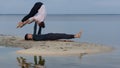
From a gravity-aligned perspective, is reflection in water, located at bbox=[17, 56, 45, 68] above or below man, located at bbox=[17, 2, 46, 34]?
below

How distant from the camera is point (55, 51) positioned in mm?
18719

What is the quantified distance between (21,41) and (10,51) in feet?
6.73

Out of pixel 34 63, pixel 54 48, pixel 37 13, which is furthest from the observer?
pixel 37 13

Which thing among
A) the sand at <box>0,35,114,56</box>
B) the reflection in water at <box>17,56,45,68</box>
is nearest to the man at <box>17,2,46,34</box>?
the sand at <box>0,35,114,56</box>

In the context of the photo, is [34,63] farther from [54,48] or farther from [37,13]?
[37,13]

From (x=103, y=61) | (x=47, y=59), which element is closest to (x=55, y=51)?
(x=47, y=59)

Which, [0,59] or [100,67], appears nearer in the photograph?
[100,67]

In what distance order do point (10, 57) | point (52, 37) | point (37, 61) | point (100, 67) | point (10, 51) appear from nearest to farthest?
point (100, 67) → point (37, 61) → point (10, 57) → point (10, 51) → point (52, 37)

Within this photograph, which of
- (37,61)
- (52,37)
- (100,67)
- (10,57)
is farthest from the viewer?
(52,37)

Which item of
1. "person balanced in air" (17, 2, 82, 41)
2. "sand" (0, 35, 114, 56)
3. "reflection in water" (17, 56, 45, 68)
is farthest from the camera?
"person balanced in air" (17, 2, 82, 41)

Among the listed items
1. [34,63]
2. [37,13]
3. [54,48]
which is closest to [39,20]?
[37,13]

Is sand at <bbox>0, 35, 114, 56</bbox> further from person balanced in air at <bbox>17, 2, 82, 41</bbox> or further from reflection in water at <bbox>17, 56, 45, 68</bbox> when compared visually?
reflection in water at <bbox>17, 56, 45, 68</bbox>

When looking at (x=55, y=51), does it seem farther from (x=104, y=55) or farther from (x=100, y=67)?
(x=100, y=67)

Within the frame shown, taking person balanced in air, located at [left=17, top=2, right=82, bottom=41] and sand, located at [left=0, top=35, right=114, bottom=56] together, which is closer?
sand, located at [left=0, top=35, right=114, bottom=56]
